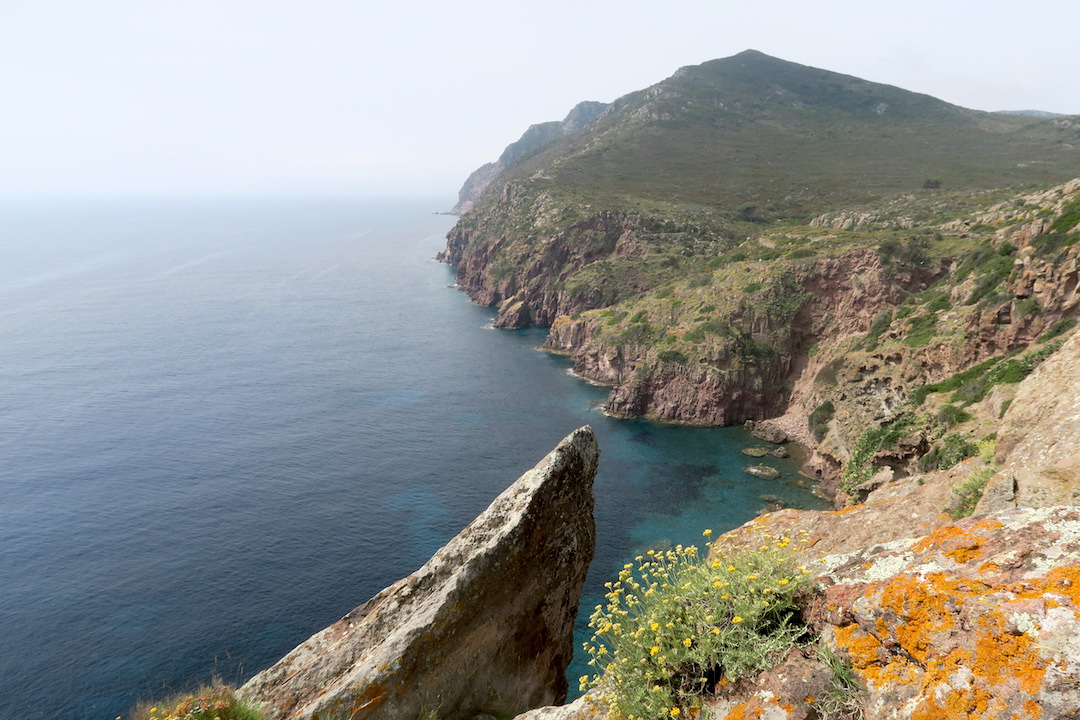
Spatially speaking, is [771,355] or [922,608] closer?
[922,608]

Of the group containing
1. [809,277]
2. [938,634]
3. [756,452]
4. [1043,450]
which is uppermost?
[938,634]

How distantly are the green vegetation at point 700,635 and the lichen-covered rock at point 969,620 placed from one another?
1.68 ft

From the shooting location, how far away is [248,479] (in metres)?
60.2

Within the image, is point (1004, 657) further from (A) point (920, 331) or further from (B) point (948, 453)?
(A) point (920, 331)

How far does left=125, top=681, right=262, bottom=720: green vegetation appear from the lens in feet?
26.4

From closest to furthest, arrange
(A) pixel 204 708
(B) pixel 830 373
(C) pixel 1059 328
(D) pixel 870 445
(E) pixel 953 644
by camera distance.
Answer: (E) pixel 953 644
(A) pixel 204 708
(C) pixel 1059 328
(D) pixel 870 445
(B) pixel 830 373

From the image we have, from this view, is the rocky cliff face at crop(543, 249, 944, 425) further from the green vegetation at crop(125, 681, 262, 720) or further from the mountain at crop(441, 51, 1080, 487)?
the green vegetation at crop(125, 681, 262, 720)

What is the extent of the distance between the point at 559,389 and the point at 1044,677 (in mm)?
85347

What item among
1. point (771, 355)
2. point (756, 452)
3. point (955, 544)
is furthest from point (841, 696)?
point (771, 355)

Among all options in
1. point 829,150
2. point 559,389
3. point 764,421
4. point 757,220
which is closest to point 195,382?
point 559,389

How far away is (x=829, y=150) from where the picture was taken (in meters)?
184

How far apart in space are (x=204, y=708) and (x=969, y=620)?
9.94 m

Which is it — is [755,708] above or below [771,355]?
above

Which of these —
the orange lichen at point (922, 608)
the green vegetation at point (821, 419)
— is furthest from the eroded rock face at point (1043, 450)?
the green vegetation at point (821, 419)
